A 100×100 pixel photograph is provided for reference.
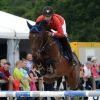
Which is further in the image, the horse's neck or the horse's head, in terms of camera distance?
the horse's neck

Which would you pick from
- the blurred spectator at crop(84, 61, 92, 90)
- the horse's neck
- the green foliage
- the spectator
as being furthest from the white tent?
the green foliage

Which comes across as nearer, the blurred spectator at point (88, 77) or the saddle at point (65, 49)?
the saddle at point (65, 49)

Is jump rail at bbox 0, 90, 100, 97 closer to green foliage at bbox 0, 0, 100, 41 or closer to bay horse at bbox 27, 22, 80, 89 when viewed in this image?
bay horse at bbox 27, 22, 80, 89

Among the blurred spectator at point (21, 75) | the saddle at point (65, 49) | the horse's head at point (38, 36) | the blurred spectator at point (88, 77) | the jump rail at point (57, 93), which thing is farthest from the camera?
the blurred spectator at point (88, 77)

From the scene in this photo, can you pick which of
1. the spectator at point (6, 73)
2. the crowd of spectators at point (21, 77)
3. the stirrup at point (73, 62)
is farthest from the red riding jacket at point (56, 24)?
the spectator at point (6, 73)

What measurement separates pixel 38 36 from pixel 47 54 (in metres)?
0.55

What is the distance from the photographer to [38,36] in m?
15.1

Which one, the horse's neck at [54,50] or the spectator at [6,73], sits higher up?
the horse's neck at [54,50]

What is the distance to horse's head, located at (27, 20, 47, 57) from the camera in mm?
14781

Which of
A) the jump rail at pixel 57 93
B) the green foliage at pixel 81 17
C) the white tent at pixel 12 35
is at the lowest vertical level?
the jump rail at pixel 57 93

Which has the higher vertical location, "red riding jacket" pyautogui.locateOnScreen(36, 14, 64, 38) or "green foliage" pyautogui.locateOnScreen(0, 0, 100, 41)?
"green foliage" pyautogui.locateOnScreen(0, 0, 100, 41)

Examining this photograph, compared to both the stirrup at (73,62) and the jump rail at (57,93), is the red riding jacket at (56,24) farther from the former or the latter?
the jump rail at (57,93)

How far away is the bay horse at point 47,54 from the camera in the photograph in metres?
14.9

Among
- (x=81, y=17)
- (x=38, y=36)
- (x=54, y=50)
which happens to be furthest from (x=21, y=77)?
(x=81, y=17)
